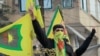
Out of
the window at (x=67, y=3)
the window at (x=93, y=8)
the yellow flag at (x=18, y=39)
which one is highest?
the yellow flag at (x=18, y=39)

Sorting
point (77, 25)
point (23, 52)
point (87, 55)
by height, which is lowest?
point (87, 55)

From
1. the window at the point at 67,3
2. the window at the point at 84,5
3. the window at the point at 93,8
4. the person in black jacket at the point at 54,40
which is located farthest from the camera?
the window at the point at 93,8

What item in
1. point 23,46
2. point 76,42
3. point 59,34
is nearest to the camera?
point 59,34

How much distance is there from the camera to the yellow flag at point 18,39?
21.5ft

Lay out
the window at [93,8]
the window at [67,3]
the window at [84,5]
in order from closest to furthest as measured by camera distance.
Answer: the window at [67,3]
the window at [84,5]
the window at [93,8]

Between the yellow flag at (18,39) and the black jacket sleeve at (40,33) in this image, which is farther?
the yellow flag at (18,39)

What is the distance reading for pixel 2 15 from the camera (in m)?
23.6

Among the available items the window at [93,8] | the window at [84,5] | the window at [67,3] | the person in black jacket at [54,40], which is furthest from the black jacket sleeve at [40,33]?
the window at [93,8]

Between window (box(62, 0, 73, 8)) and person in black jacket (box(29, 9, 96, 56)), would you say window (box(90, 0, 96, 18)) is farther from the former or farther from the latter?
person in black jacket (box(29, 9, 96, 56))

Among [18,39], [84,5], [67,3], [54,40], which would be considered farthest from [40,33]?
[84,5]

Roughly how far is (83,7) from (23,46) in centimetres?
1795

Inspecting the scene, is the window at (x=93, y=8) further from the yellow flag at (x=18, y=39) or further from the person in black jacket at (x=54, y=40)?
the person in black jacket at (x=54, y=40)

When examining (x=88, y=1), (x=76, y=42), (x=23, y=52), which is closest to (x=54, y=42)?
(x=23, y=52)

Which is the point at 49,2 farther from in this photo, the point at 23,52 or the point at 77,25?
the point at 23,52
